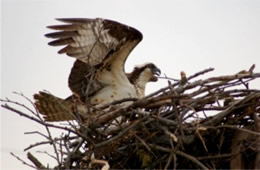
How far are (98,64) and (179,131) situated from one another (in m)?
1.57

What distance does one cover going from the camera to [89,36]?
197 inches

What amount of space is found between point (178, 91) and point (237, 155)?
56cm

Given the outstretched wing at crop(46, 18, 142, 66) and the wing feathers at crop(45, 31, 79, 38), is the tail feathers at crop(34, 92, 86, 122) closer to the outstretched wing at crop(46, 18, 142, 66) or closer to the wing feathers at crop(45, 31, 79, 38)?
the outstretched wing at crop(46, 18, 142, 66)

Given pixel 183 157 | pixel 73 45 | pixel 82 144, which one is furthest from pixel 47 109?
pixel 183 157

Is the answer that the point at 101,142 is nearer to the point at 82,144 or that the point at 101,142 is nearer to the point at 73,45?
the point at 82,144

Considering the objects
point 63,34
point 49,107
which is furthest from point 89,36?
point 49,107

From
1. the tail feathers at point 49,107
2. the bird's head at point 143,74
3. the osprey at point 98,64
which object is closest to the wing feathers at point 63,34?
the osprey at point 98,64

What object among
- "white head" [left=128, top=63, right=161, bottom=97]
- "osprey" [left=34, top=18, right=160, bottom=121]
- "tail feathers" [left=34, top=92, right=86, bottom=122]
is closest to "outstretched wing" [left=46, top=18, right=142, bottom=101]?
"osprey" [left=34, top=18, right=160, bottom=121]

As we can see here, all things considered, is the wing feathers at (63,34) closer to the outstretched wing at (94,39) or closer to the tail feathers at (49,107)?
the outstretched wing at (94,39)

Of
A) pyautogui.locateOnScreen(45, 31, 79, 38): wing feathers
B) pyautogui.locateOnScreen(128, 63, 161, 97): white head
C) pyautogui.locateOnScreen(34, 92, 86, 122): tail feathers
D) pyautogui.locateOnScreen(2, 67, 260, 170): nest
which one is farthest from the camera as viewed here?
pyautogui.locateOnScreen(128, 63, 161, 97): white head

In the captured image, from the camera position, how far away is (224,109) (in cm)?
392

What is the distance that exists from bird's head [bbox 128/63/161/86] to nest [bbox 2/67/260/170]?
4.96ft

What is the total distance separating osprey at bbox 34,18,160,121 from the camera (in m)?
4.96

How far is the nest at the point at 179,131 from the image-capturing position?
3.73 m
